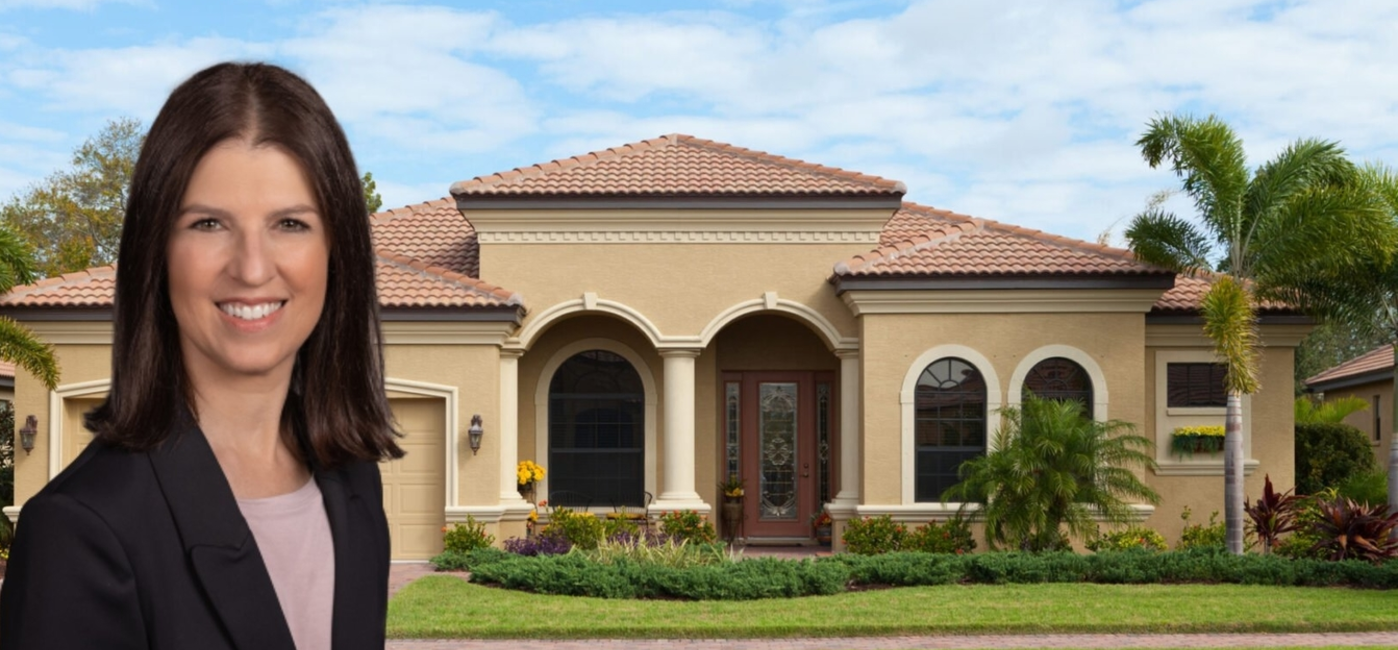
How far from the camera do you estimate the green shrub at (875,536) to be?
60.3 feet

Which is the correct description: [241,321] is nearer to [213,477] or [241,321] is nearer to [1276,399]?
[213,477]

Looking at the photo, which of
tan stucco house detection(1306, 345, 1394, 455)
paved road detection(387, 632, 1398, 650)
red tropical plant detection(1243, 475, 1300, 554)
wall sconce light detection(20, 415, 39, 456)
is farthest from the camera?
tan stucco house detection(1306, 345, 1394, 455)

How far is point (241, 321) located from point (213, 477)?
19cm

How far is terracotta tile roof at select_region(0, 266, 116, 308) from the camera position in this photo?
18.2 metres

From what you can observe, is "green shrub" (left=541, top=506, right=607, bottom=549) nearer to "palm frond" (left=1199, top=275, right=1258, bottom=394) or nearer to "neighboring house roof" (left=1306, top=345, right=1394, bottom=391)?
"palm frond" (left=1199, top=275, right=1258, bottom=394)

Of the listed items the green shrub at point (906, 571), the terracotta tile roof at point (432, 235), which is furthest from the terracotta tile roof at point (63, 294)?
the green shrub at point (906, 571)

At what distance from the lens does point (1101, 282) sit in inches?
742

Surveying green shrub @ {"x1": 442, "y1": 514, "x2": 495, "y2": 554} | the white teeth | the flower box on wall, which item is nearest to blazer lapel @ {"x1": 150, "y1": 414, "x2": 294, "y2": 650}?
the white teeth

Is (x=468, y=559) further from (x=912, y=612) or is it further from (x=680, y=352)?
(x=912, y=612)

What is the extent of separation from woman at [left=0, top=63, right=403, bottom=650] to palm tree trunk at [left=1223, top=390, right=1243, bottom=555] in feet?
55.5

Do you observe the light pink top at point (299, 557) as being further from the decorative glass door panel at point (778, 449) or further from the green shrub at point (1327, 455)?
the green shrub at point (1327, 455)

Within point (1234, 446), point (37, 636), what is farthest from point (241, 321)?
point (1234, 446)

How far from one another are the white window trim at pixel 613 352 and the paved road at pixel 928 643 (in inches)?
325

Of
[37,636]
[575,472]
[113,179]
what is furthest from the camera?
[113,179]
